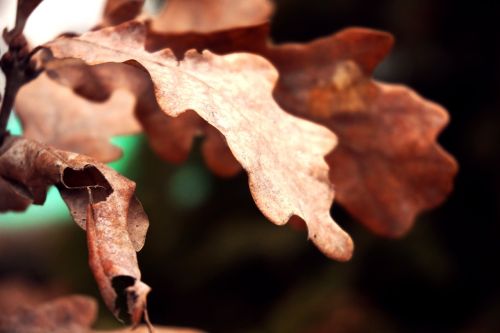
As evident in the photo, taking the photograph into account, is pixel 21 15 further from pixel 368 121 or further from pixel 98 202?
pixel 368 121

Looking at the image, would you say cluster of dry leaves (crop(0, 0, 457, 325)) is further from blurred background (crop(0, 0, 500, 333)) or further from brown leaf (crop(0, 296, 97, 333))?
blurred background (crop(0, 0, 500, 333))

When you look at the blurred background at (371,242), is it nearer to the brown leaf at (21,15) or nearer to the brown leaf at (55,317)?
the brown leaf at (55,317)

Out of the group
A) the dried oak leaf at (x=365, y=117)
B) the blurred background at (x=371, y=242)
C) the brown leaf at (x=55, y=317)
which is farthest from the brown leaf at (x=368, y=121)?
the blurred background at (x=371, y=242)

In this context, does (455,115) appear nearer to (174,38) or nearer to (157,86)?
(174,38)

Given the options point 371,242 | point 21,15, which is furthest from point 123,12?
A: point 371,242

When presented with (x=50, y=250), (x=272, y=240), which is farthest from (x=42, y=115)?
(x=50, y=250)

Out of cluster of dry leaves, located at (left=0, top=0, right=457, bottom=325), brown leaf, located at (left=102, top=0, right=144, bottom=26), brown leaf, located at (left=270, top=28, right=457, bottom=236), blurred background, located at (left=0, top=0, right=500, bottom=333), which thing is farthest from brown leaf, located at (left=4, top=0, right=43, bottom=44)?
blurred background, located at (left=0, top=0, right=500, bottom=333)
